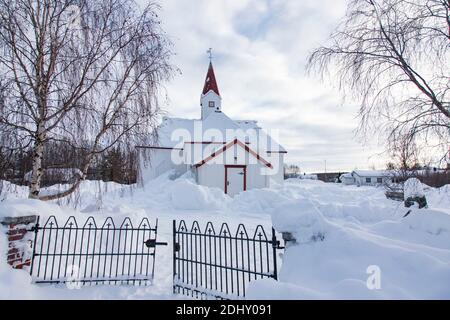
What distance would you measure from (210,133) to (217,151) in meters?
7.06

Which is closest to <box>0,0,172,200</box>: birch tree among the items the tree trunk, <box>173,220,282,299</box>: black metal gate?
the tree trunk

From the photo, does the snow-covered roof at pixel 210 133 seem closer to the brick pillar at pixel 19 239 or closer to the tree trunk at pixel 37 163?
the tree trunk at pixel 37 163

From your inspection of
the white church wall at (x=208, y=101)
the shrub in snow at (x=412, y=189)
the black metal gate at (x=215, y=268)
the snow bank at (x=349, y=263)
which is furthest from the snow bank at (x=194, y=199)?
the white church wall at (x=208, y=101)

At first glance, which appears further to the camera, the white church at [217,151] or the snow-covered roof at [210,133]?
the snow-covered roof at [210,133]

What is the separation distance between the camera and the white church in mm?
19266

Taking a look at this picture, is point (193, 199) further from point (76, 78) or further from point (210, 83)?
point (210, 83)

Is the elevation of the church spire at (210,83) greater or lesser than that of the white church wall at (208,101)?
greater

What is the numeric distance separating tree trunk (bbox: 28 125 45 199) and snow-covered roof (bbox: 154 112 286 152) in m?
19.1

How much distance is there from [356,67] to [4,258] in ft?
24.6

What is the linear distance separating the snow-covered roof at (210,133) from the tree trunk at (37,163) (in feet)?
62.6

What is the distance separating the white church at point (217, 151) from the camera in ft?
63.2

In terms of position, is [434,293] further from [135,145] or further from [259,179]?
[259,179]
